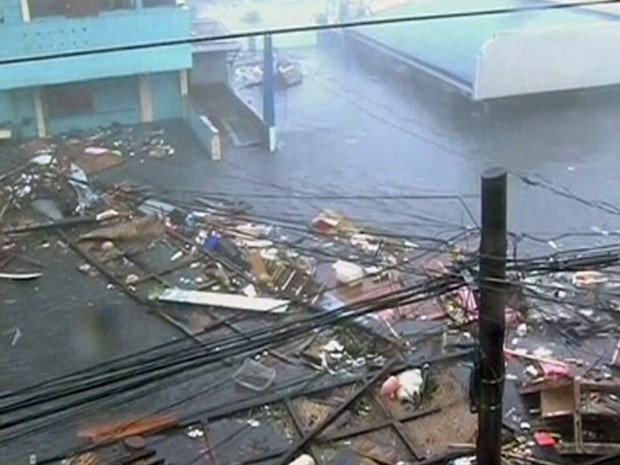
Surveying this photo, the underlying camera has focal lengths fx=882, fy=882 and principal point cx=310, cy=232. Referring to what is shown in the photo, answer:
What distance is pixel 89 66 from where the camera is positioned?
380 inches

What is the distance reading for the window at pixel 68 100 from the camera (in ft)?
33.1

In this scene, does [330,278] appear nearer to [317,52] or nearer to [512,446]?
[512,446]

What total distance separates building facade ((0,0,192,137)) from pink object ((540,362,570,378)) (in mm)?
5417

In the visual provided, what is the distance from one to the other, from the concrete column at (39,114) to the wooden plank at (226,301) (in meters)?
4.43

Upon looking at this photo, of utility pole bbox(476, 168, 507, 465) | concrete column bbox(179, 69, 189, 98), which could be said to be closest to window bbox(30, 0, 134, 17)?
concrete column bbox(179, 69, 189, 98)

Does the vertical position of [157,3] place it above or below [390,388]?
above

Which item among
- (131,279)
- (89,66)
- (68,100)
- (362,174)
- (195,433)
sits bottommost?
(195,433)

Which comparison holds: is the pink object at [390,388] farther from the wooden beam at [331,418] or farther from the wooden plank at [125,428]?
the wooden plank at [125,428]

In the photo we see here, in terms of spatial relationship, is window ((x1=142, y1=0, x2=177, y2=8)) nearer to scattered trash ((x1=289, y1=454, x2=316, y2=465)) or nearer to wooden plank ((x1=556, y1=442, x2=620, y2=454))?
scattered trash ((x1=289, y1=454, x2=316, y2=465))

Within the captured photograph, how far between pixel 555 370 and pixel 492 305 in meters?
2.91

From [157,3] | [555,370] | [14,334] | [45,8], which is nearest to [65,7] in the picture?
[45,8]

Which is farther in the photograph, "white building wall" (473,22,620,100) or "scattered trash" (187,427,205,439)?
"white building wall" (473,22,620,100)

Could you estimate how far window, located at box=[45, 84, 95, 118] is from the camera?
10.1m

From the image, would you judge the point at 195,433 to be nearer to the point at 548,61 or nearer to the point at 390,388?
the point at 390,388
